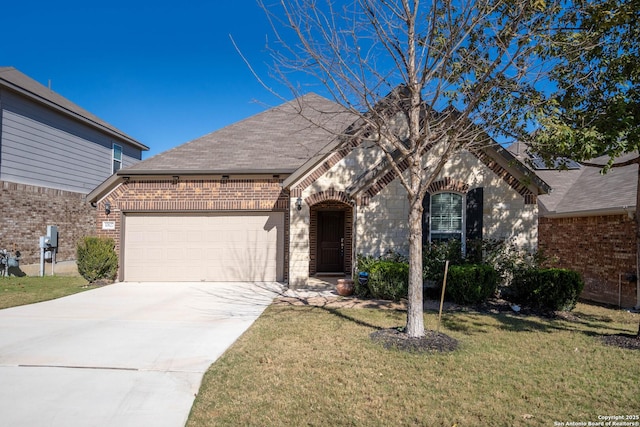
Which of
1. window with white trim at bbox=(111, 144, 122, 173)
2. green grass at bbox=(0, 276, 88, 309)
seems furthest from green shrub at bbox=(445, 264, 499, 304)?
window with white trim at bbox=(111, 144, 122, 173)

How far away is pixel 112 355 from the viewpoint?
17.7 ft

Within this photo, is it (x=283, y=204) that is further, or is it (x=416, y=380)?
(x=283, y=204)

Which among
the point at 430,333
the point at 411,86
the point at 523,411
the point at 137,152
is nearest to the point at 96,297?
the point at 430,333

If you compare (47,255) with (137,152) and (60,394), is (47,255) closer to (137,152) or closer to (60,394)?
(137,152)

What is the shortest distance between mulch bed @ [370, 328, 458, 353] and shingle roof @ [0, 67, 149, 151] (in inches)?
546

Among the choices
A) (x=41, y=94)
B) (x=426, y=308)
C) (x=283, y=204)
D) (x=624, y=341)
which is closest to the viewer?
(x=624, y=341)

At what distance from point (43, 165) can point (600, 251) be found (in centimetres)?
1832

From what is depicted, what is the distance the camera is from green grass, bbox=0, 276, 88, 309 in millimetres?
9324

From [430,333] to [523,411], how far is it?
2.47 metres

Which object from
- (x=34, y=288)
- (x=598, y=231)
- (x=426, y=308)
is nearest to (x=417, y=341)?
(x=426, y=308)

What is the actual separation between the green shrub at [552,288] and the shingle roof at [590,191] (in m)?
2.46

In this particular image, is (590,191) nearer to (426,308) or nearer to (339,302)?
(426,308)

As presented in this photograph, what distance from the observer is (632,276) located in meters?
9.45

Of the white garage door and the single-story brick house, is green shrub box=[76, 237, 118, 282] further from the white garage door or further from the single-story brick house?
the white garage door
